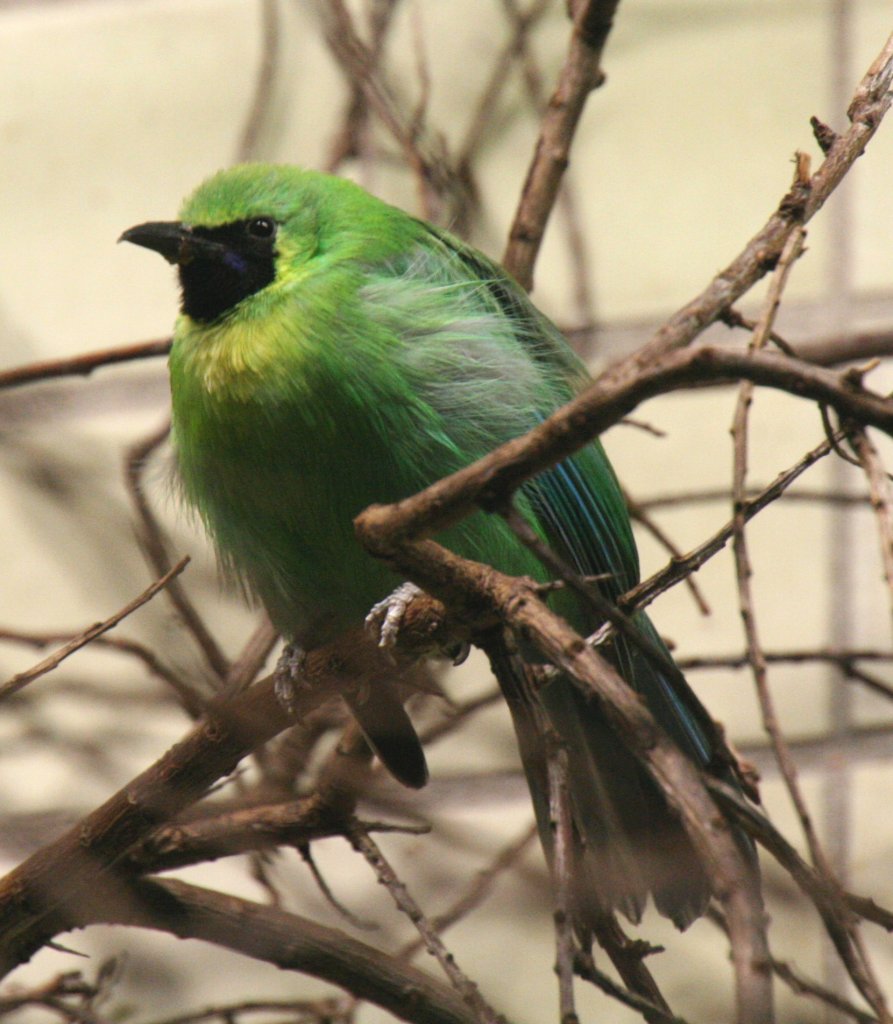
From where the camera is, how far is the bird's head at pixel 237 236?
1745 millimetres

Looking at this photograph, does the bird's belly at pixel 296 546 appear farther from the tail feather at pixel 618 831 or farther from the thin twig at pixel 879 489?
the thin twig at pixel 879 489

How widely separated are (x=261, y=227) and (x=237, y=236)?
1.5 inches

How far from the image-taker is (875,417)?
0.69m

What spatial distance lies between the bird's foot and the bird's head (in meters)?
0.49

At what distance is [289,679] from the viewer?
4.83 ft

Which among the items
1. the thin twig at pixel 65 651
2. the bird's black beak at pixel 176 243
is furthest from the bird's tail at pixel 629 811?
the bird's black beak at pixel 176 243

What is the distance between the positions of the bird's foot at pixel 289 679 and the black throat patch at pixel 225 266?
1.62 feet

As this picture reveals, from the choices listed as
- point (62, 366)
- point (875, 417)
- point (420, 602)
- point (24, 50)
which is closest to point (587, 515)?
point (420, 602)

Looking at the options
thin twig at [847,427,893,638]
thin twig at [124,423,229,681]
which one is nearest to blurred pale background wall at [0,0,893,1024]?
thin twig at [124,423,229,681]

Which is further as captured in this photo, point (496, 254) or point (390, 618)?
point (496, 254)

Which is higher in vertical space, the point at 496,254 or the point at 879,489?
the point at 496,254

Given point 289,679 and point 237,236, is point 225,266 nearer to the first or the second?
point 237,236

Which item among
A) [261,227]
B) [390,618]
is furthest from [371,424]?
[261,227]

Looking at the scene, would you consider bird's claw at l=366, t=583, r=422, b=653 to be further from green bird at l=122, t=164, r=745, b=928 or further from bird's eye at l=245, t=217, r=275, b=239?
bird's eye at l=245, t=217, r=275, b=239
